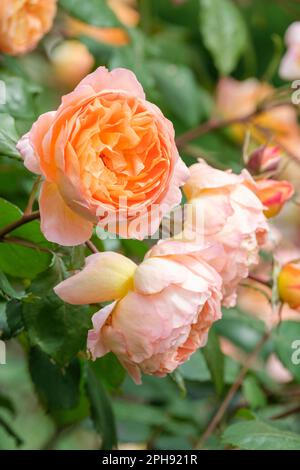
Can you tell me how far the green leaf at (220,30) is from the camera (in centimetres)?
139

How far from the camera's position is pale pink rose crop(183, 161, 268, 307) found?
2.45 feet

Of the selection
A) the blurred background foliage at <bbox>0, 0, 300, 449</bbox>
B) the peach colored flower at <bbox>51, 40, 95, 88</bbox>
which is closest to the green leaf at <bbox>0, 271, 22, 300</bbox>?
the blurred background foliage at <bbox>0, 0, 300, 449</bbox>

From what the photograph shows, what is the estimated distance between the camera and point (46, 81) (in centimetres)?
174

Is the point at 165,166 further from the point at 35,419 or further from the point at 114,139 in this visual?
the point at 35,419

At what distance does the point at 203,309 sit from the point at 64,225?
118mm

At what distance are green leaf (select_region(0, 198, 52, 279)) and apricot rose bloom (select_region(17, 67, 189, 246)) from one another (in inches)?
3.9

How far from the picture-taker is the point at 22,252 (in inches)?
31.6

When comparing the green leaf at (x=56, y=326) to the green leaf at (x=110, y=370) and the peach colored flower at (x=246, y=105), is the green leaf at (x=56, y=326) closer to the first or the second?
the green leaf at (x=110, y=370)

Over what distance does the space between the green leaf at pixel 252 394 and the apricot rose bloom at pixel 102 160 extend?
613mm

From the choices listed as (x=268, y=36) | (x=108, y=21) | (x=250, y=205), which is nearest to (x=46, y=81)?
(x=268, y=36)

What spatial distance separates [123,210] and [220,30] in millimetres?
787

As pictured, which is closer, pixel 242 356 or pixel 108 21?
pixel 108 21

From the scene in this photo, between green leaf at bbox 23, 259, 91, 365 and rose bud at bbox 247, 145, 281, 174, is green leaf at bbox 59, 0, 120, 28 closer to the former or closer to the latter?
rose bud at bbox 247, 145, 281, 174

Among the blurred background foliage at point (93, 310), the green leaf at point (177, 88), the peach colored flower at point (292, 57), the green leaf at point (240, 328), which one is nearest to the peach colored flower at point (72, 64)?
the blurred background foliage at point (93, 310)
